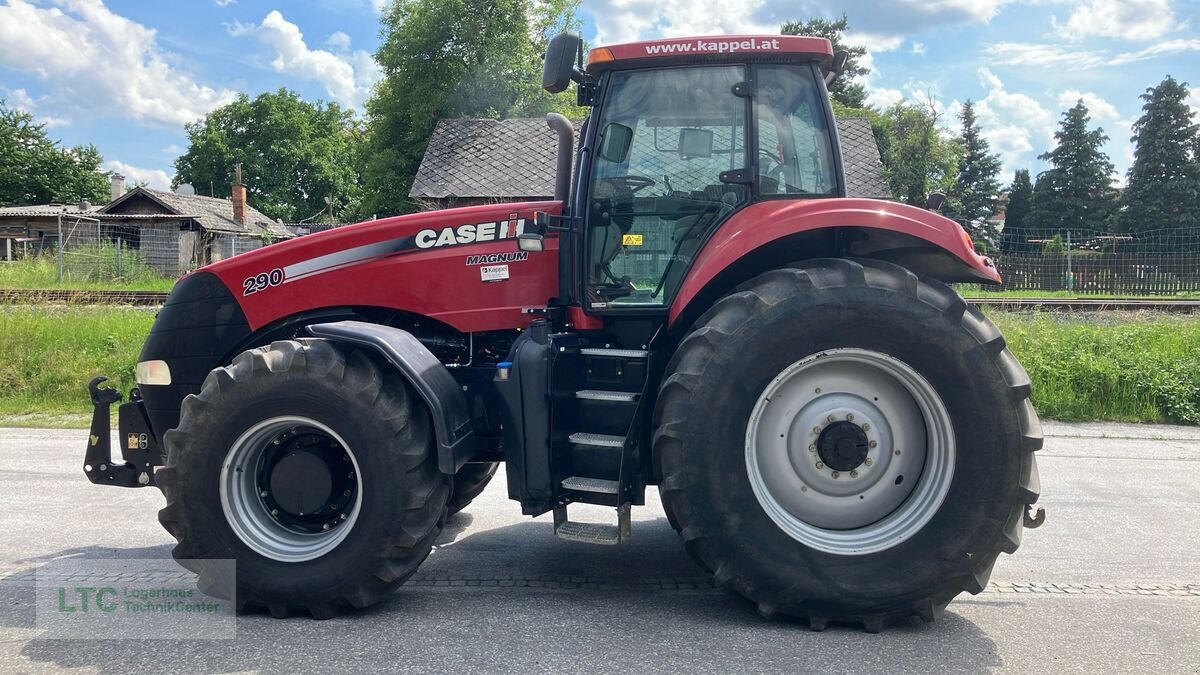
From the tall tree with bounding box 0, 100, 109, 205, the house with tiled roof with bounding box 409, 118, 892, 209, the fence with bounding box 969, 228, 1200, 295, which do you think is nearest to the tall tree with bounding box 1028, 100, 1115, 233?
the fence with bounding box 969, 228, 1200, 295

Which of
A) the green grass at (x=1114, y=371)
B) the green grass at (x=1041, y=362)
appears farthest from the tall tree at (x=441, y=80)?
the green grass at (x=1114, y=371)

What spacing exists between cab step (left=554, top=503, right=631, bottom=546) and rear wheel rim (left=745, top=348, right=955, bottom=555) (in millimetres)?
627

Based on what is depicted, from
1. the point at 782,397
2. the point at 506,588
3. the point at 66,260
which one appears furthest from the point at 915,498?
the point at 66,260

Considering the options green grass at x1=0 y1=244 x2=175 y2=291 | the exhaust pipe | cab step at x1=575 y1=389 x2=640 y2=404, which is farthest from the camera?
green grass at x1=0 y1=244 x2=175 y2=291

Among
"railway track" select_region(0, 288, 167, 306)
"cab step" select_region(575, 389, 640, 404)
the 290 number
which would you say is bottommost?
"cab step" select_region(575, 389, 640, 404)

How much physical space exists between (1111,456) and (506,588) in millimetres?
5929

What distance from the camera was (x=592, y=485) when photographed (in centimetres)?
380

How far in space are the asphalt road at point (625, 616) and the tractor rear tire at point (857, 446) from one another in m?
0.26

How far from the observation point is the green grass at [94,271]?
1914 cm

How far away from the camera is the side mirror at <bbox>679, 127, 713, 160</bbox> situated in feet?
13.5

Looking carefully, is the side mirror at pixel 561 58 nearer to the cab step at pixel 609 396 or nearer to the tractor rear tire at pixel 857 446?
the tractor rear tire at pixel 857 446

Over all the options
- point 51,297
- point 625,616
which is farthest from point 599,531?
point 51,297

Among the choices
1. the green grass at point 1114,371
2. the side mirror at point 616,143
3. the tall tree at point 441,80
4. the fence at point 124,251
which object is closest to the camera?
the side mirror at point 616,143

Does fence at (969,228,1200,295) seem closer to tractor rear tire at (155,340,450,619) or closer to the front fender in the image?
the front fender
